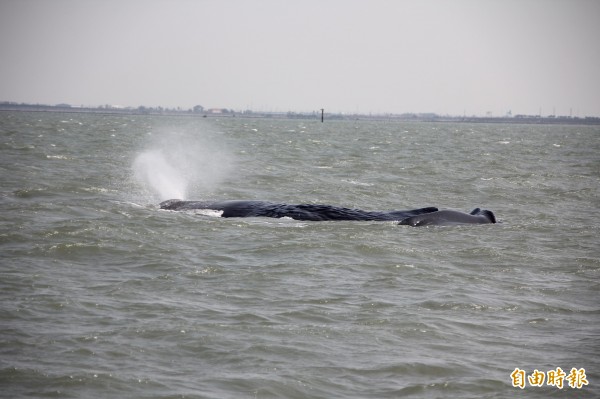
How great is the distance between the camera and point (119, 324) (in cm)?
989

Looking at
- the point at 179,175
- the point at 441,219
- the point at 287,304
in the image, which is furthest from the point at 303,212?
the point at 179,175

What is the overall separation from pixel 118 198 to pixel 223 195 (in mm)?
3748

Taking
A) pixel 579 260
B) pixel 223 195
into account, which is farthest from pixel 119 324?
pixel 223 195

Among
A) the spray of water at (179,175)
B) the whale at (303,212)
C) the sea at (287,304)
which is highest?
the whale at (303,212)

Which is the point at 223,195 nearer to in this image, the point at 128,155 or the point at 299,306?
the point at 299,306

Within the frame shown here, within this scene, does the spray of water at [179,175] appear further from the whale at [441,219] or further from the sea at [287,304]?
the whale at [441,219]

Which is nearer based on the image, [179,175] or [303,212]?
[303,212]

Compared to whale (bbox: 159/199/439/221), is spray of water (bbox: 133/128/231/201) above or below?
below

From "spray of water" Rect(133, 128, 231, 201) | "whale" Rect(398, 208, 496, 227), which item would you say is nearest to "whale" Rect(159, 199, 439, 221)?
"whale" Rect(398, 208, 496, 227)

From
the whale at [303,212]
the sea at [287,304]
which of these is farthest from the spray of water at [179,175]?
the whale at [303,212]

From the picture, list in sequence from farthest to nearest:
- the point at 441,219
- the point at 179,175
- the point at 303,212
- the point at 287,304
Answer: the point at 179,175
the point at 303,212
the point at 441,219
the point at 287,304

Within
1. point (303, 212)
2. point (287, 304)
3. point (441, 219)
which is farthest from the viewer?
point (303, 212)

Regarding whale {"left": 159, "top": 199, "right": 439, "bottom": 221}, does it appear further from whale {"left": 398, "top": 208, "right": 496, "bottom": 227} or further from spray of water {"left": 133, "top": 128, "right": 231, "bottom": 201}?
spray of water {"left": 133, "top": 128, "right": 231, "bottom": 201}

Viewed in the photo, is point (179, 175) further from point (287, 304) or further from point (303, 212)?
point (287, 304)
